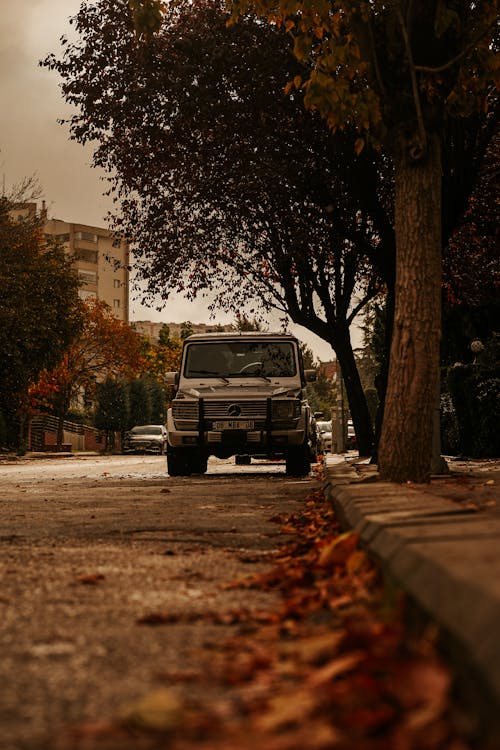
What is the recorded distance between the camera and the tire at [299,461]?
17812 mm

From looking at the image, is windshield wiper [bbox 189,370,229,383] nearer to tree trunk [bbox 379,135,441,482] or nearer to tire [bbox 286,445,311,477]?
tire [bbox 286,445,311,477]

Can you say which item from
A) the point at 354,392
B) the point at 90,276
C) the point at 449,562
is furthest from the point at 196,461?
the point at 90,276

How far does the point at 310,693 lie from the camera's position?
8.73ft

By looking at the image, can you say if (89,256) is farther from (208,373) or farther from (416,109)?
(416,109)

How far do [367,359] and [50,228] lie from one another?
50667mm

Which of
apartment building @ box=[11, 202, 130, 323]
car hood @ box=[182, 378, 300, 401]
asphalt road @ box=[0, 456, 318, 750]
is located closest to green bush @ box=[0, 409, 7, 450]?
car hood @ box=[182, 378, 300, 401]

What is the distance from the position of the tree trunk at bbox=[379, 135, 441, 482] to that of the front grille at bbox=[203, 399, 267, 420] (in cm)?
741

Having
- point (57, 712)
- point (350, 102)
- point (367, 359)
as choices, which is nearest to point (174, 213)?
point (350, 102)

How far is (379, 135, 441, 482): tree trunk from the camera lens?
9789mm

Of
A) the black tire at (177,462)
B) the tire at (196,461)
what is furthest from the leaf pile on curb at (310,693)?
the tire at (196,461)

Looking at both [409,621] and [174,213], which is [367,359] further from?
[409,621]

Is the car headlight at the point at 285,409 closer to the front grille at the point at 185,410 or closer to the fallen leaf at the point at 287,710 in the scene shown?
the front grille at the point at 185,410

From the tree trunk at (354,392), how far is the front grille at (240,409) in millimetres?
5059

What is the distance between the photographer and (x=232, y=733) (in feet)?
7.77
